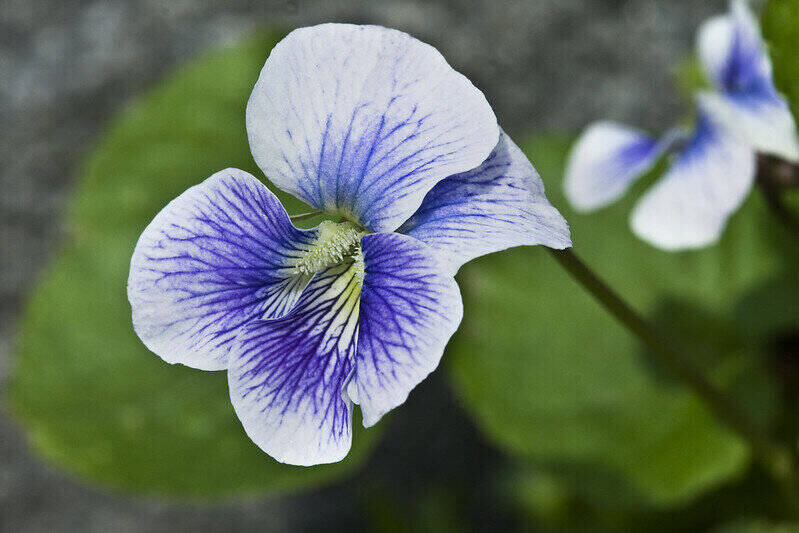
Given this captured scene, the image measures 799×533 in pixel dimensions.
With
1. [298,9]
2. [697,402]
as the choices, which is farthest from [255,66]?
[697,402]

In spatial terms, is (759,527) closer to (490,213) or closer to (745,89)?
(745,89)

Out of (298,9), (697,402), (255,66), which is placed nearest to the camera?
(697,402)

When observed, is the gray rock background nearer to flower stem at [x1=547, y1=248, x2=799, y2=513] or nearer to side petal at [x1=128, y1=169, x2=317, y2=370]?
flower stem at [x1=547, y1=248, x2=799, y2=513]

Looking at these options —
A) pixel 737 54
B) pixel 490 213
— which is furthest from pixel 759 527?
pixel 490 213

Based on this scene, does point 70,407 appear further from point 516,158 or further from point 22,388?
point 516,158

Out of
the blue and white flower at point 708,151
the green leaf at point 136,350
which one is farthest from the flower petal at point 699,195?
the green leaf at point 136,350

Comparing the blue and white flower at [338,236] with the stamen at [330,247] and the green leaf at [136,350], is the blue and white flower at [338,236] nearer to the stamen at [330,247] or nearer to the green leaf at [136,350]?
the stamen at [330,247]
